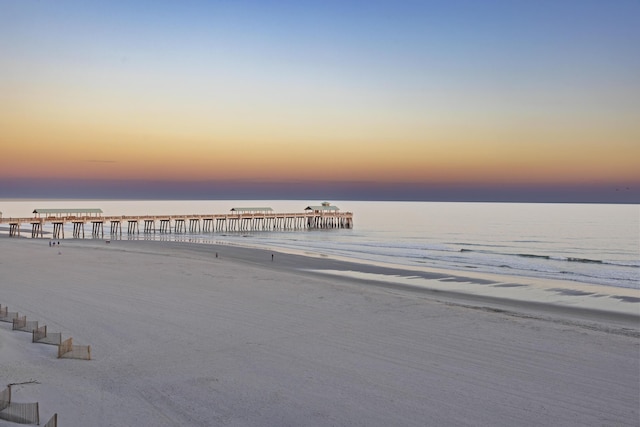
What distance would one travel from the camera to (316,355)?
43.8 ft

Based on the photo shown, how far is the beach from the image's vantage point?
9.71m

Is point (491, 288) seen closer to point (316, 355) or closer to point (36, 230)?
point (316, 355)

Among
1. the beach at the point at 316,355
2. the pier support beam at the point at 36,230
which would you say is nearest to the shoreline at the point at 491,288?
the beach at the point at 316,355

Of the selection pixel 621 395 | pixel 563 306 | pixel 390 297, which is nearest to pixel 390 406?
pixel 621 395

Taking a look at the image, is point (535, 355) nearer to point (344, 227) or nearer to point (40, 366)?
point (40, 366)

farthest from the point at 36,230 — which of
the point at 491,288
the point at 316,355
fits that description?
the point at 316,355

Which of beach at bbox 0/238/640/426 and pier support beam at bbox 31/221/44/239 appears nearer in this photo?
beach at bbox 0/238/640/426

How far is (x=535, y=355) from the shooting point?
13.9 metres

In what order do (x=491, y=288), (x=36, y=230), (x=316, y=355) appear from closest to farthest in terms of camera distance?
1. (x=316, y=355)
2. (x=491, y=288)
3. (x=36, y=230)

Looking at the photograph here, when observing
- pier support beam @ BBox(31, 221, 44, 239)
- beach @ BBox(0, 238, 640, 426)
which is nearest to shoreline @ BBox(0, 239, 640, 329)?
beach @ BBox(0, 238, 640, 426)

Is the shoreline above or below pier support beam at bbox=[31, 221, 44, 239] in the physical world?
below

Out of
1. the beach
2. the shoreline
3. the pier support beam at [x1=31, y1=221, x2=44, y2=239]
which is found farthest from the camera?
the pier support beam at [x1=31, y1=221, x2=44, y2=239]

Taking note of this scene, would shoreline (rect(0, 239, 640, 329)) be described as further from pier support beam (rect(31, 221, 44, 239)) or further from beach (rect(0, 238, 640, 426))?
pier support beam (rect(31, 221, 44, 239))

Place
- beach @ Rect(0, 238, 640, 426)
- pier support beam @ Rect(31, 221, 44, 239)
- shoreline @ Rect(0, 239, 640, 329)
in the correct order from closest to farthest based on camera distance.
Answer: beach @ Rect(0, 238, 640, 426) < shoreline @ Rect(0, 239, 640, 329) < pier support beam @ Rect(31, 221, 44, 239)
